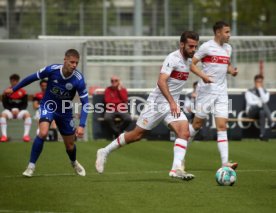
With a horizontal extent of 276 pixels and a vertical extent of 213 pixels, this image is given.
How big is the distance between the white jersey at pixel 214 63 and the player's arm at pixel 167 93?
6.16 ft

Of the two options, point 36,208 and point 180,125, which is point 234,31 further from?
point 36,208

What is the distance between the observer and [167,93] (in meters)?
12.8

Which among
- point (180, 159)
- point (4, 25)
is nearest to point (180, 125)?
point (180, 159)

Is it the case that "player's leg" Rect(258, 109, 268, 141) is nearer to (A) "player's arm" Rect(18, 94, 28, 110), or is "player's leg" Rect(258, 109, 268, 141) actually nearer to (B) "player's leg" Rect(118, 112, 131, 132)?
(B) "player's leg" Rect(118, 112, 131, 132)

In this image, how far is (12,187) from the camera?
479 inches

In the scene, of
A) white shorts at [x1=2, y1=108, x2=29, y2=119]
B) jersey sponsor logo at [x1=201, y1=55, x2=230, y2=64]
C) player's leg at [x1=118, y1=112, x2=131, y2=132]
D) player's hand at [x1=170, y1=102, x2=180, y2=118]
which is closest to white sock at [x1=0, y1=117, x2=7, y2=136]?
white shorts at [x1=2, y1=108, x2=29, y2=119]

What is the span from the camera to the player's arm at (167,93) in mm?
12703

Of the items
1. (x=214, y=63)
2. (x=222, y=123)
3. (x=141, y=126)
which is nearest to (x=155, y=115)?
(x=141, y=126)

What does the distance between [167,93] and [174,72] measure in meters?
0.55

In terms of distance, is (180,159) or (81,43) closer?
(180,159)

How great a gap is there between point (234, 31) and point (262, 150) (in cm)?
1150

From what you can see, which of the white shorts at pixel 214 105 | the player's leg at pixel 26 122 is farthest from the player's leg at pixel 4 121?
the white shorts at pixel 214 105

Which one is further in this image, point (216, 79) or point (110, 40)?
point (110, 40)

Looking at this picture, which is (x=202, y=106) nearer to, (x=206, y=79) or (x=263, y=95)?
(x=206, y=79)
